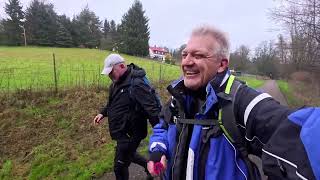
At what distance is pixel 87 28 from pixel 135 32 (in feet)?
46.2

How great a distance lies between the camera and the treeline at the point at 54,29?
214ft

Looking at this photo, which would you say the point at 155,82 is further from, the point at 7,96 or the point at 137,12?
the point at 137,12

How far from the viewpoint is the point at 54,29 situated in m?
68.9

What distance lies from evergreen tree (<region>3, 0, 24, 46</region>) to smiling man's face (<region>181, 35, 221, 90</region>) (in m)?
69.8

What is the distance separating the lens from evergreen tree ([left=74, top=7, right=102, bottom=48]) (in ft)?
238

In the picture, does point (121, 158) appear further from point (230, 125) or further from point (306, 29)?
point (306, 29)

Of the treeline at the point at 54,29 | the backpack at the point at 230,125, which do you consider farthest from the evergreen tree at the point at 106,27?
the backpack at the point at 230,125

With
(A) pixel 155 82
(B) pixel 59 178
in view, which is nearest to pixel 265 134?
(B) pixel 59 178

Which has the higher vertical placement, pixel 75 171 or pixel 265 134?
pixel 265 134

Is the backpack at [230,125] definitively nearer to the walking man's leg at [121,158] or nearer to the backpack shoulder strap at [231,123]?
the backpack shoulder strap at [231,123]

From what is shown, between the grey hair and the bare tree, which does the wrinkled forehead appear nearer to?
the grey hair

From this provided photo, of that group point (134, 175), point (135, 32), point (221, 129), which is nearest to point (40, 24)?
point (135, 32)

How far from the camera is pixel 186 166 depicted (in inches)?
97.5

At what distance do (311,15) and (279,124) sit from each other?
21156mm
